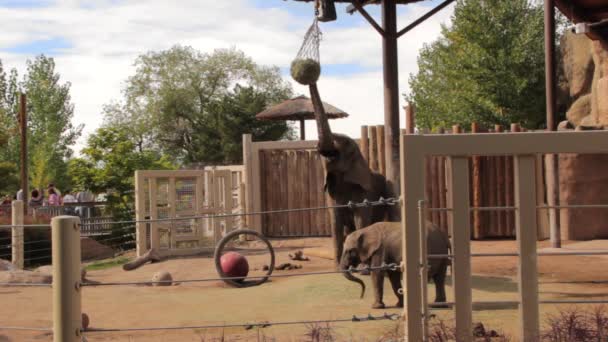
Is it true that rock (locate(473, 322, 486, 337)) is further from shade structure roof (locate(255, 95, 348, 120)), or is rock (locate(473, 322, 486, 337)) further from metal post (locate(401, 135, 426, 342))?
shade structure roof (locate(255, 95, 348, 120))

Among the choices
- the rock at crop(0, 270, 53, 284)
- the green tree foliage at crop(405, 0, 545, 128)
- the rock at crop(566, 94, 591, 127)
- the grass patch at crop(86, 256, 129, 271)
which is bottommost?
the grass patch at crop(86, 256, 129, 271)

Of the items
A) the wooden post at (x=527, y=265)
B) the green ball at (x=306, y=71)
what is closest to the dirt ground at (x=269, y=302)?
the wooden post at (x=527, y=265)

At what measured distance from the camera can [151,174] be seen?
48.4 ft

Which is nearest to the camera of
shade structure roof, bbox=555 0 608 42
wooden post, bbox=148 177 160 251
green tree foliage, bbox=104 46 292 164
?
shade structure roof, bbox=555 0 608 42

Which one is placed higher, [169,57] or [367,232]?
[169,57]

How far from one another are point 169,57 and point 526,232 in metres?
49.6

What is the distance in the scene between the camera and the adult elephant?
9562mm

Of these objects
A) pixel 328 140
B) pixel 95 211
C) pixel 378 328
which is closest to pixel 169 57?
pixel 95 211

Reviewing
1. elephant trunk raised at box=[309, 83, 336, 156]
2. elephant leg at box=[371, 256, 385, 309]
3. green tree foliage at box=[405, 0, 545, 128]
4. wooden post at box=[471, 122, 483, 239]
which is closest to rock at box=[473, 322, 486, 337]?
elephant leg at box=[371, 256, 385, 309]

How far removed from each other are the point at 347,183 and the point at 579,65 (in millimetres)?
14417

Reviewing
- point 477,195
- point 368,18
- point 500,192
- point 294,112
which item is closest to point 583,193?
point 500,192

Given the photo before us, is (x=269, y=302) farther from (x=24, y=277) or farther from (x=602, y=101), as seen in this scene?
(x=602, y=101)

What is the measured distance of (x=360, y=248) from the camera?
7750 mm

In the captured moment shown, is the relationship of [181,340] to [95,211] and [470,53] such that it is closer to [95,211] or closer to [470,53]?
[95,211]
